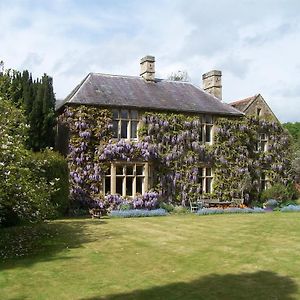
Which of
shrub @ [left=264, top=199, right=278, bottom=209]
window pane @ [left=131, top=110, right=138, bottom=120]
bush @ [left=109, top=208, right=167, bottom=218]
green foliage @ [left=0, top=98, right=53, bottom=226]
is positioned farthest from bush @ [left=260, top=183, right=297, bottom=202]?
green foliage @ [left=0, top=98, right=53, bottom=226]

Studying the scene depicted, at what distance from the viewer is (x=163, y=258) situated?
10070mm

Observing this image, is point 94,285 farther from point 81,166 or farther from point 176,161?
point 176,161

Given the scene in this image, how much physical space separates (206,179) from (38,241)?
45.9 ft

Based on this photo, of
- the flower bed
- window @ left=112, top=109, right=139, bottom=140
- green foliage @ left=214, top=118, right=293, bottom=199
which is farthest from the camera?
green foliage @ left=214, top=118, right=293, bottom=199

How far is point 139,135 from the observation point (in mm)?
22859

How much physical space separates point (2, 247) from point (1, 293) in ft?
13.1

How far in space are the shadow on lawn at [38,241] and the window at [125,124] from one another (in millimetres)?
7273

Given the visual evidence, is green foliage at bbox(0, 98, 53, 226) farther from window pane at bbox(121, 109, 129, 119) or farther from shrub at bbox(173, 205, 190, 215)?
window pane at bbox(121, 109, 129, 119)

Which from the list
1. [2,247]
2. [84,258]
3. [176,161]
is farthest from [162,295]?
[176,161]

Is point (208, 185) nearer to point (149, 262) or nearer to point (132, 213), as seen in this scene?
point (132, 213)

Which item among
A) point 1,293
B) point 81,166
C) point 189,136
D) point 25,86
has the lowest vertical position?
point 1,293

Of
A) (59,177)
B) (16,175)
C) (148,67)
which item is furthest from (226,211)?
(16,175)

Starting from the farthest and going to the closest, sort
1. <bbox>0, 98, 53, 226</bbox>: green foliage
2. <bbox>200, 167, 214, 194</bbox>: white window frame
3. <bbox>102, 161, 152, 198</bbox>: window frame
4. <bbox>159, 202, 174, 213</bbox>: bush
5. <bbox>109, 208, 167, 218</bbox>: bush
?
1. <bbox>200, 167, 214, 194</bbox>: white window frame
2. <bbox>159, 202, 174, 213</bbox>: bush
3. <bbox>102, 161, 152, 198</bbox>: window frame
4. <bbox>109, 208, 167, 218</bbox>: bush
5. <bbox>0, 98, 53, 226</bbox>: green foliage

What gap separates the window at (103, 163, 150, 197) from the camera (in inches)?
866
